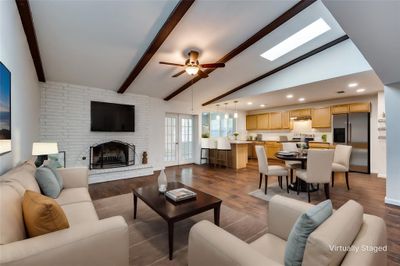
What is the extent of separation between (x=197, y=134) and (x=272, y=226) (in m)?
5.60

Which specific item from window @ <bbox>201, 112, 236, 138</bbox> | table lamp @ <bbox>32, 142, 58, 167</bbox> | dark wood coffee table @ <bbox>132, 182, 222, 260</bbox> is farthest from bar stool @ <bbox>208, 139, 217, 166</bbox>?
table lamp @ <bbox>32, 142, 58, 167</bbox>

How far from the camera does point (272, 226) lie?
4.90 ft

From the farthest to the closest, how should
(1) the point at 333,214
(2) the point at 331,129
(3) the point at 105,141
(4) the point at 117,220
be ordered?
1. (2) the point at 331,129
2. (3) the point at 105,141
3. (4) the point at 117,220
4. (1) the point at 333,214

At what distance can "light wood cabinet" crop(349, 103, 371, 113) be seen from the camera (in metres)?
5.09

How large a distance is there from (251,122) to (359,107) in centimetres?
387

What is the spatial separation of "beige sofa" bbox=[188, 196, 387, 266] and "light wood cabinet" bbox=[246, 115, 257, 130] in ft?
23.3

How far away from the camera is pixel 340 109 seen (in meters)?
5.57

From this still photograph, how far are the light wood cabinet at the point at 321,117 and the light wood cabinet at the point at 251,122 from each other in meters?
2.39

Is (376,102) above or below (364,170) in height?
above

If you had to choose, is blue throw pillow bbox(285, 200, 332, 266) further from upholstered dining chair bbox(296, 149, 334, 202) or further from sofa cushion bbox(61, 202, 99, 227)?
upholstered dining chair bbox(296, 149, 334, 202)

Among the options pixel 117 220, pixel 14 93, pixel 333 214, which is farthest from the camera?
pixel 14 93

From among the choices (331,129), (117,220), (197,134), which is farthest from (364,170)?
(117,220)

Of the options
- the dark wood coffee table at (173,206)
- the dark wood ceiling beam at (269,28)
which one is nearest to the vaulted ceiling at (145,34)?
the dark wood ceiling beam at (269,28)

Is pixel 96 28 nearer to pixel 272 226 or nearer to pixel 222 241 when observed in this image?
pixel 222 241
